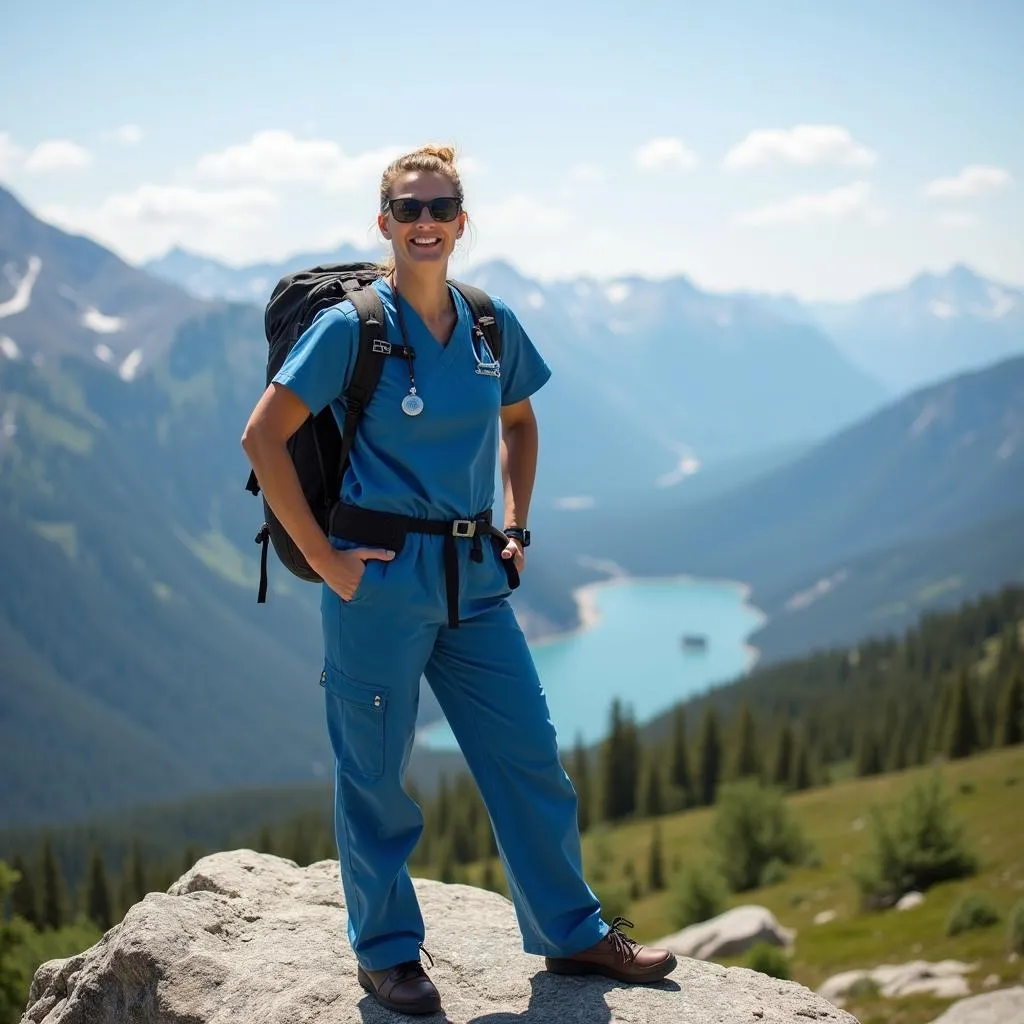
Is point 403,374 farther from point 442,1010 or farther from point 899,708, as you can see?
point 899,708

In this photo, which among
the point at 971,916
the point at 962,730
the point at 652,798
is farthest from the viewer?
the point at 652,798

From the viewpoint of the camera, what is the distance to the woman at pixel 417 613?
6254mm

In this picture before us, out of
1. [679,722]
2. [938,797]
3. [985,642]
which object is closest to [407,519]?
[938,797]

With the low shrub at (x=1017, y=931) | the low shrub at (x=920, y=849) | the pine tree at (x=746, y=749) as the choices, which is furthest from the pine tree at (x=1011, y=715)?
the low shrub at (x=1017, y=931)

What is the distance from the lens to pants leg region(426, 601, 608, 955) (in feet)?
22.1

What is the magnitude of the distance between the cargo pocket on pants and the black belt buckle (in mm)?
1012

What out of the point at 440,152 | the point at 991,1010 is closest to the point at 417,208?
the point at 440,152

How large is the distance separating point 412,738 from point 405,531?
53.2 inches

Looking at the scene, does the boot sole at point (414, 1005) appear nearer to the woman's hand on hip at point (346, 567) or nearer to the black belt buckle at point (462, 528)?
the woman's hand on hip at point (346, 567)

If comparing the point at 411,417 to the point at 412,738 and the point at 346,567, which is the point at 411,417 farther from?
the point at 412,738

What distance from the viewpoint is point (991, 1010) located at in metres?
13.7

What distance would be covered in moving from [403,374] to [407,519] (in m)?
0.83

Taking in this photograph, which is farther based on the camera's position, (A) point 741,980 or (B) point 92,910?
(B) point 92,910

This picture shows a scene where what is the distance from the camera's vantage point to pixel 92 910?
9325 cm
